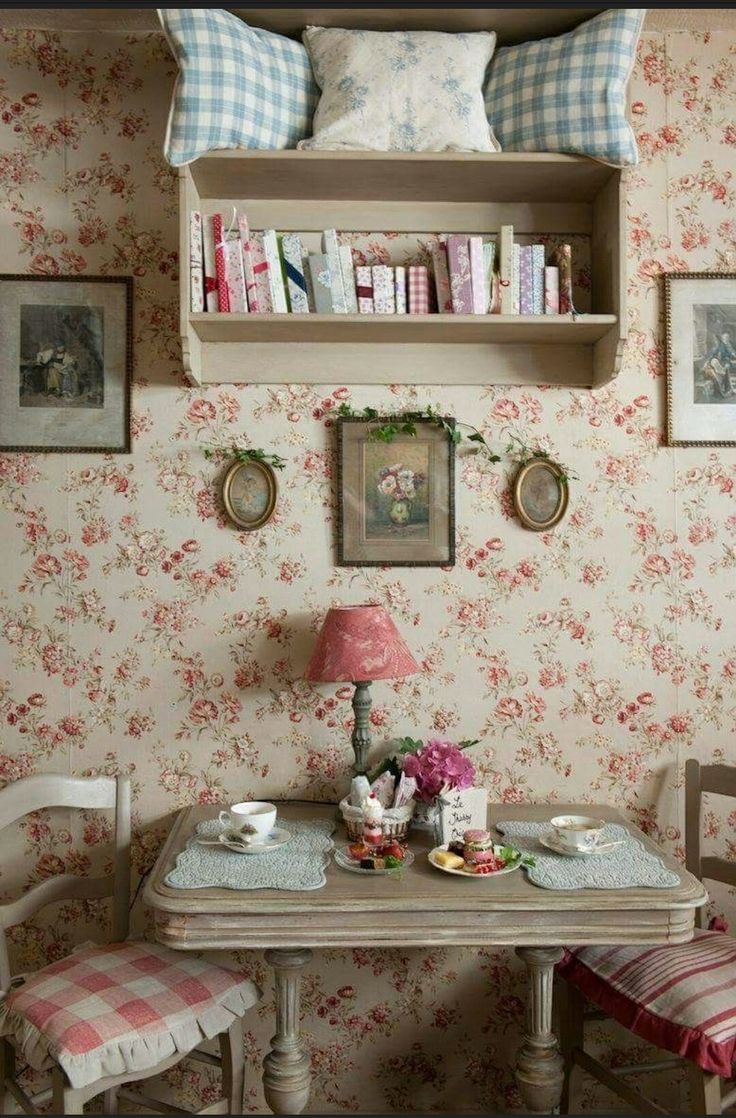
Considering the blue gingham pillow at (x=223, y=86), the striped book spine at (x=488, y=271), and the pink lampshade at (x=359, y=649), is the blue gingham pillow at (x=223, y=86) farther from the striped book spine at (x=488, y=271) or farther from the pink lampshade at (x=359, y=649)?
the pink lampshade at (x=359, y=649)

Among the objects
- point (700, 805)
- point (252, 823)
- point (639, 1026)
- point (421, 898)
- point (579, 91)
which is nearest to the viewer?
point (421, 898)

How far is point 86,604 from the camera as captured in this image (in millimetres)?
2439

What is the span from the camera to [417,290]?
231 cm

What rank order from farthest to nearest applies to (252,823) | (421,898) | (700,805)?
(700,805)
(252,823)
(421,898)

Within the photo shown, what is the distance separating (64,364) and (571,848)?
5.54ft

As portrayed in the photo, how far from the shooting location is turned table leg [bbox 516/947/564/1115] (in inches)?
75.6

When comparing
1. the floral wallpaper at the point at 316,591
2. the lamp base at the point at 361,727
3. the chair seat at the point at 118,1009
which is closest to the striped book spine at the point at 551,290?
the floral wallpaper at the point at 316,591

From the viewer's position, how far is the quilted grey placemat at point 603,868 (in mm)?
1831

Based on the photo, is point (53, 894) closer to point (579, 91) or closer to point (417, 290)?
point (417, 290)

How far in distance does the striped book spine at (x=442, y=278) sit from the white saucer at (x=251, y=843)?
128cm

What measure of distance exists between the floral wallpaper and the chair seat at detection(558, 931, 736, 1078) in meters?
0.43

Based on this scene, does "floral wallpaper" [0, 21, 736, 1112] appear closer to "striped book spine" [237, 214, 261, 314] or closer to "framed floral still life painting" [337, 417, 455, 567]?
A: "framed floral still life painting" [337, 417, 455, 567]

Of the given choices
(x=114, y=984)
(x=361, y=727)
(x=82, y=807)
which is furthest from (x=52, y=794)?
(x=361, y=727)

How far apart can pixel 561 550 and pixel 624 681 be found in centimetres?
38
